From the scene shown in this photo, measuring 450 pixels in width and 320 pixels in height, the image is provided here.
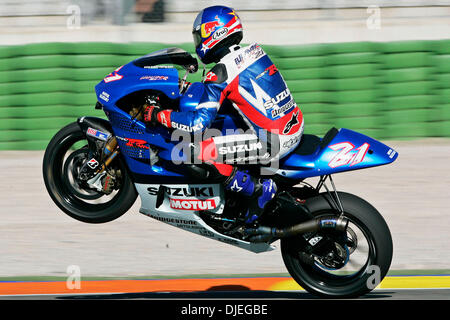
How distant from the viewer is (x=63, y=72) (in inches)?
347

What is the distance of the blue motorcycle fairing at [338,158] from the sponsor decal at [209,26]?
3.12 feet

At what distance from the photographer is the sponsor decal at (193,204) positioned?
15.8ft

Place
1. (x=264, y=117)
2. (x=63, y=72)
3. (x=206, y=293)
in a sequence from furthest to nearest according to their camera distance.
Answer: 1. (x=63, y=72)
2. (x=206, y=293)
3. (x=264, y=117)

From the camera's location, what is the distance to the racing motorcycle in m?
4.67

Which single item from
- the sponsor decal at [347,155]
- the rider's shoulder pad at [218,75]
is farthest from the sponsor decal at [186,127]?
the sponsor decal at [347,155]

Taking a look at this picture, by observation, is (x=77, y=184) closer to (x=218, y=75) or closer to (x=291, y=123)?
(x=218, y=75)

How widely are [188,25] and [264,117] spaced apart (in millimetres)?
5128

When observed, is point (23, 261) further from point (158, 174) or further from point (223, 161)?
point (223, 161)

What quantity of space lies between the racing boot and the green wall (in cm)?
421

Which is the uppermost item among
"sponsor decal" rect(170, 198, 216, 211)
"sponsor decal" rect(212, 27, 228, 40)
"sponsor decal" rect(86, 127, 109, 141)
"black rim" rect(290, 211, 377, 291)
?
"sponsor decal" rect(212, 27, 228, 40)

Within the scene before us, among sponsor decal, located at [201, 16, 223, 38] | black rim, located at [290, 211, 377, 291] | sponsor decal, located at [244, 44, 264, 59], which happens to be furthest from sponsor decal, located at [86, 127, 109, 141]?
black rim, located at [290, 211, 377, 291]

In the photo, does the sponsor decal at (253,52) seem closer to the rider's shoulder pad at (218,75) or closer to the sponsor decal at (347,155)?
the rider's shoulder pad at (218,75)

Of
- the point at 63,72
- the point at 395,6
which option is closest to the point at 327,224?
the point at 63,72

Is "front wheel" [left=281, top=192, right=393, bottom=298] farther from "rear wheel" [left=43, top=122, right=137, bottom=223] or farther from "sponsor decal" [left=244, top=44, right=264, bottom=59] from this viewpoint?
"rear wheel" [left=43, top=122, right=137, bottom=223]
